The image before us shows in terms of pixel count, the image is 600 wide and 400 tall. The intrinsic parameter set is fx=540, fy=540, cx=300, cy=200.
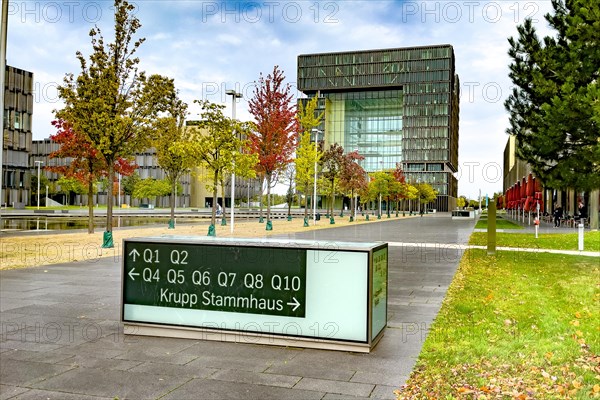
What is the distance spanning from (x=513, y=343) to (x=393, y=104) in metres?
134

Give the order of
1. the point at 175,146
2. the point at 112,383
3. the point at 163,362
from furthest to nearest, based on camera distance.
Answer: the point at 175,146, the point at 163,362, the point at 112,383

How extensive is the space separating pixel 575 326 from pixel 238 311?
14.7 ft

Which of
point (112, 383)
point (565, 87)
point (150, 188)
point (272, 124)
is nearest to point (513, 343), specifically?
point (112, 383)

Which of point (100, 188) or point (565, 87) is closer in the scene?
point (565, 87)

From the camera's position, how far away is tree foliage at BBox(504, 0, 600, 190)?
47.2 feet

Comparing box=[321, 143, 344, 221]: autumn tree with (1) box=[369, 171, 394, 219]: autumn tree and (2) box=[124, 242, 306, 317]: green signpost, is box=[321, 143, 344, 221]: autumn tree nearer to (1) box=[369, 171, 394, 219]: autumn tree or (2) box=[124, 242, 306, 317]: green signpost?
(1) box=[369, 171, 394, 219]: autumn tree

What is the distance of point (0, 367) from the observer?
516 cm

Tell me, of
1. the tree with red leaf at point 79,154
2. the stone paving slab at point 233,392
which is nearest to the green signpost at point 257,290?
the stone paving slab at point 233,392

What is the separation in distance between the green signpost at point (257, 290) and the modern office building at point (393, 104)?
121 m

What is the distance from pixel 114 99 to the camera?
68.6ft

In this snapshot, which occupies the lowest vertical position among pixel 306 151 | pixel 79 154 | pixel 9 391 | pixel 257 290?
pixel 9 391

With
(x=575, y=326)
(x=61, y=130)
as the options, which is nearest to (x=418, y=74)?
(x=61, y=130)

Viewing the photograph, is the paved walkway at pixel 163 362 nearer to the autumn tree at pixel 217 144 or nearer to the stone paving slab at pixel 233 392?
the stone paving slab at pixel 233 392

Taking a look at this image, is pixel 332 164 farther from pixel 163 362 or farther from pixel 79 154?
pixel 163 362
